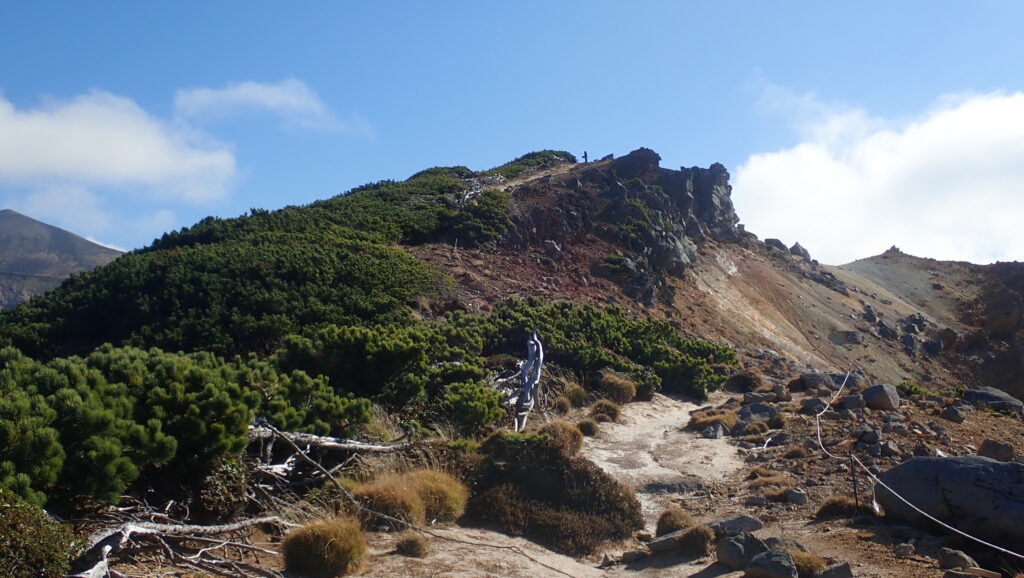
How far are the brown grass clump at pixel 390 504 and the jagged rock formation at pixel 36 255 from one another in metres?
51.4

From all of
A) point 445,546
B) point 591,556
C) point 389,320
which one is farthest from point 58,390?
point 389,320

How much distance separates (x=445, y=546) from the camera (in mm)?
6902

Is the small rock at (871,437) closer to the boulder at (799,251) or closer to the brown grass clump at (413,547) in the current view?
the brown grass clump at (413,547)

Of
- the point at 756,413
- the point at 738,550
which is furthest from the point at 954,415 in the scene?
the point at 738,550

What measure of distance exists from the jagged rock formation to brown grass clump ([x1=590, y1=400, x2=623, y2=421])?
48182 mm

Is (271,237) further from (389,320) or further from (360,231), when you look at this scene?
(389,320)

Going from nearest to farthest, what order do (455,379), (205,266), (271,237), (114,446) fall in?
(114,446)
(455,379)
(205,266)
(271,237)

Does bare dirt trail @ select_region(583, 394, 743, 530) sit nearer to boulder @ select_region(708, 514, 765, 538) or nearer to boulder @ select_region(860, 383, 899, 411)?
boulder @ select_region(708, 514, 765, 538)

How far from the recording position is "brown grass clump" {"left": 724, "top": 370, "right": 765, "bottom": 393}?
17536 millimetres

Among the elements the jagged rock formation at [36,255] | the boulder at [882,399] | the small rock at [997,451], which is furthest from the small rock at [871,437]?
the jagged rock formation at [36,255]

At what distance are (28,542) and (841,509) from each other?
6938mm

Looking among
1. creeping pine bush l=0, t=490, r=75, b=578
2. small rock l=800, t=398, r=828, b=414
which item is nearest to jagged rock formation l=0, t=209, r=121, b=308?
small rock l=800, t=398, r=828, b=414

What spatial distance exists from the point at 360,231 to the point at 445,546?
18.3 metres

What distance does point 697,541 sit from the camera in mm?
7070
